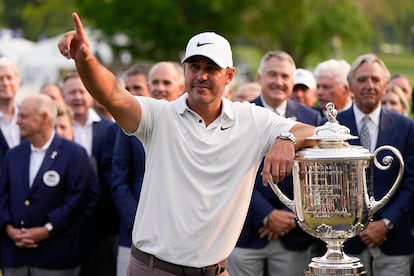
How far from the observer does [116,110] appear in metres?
5.81

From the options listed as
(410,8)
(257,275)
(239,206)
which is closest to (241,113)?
(239,206)

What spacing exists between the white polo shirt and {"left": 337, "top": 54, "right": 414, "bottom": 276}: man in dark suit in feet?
7.16

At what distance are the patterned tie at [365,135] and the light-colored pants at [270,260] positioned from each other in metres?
0.98

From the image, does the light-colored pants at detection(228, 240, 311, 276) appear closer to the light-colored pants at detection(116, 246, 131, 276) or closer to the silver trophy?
the light-colored pants at detection(116, 246, 131, 276)

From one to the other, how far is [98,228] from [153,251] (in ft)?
13.0

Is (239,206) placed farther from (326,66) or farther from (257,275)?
(326,66)

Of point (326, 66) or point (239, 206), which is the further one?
point (326, 66)

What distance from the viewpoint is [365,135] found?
824 centimetres

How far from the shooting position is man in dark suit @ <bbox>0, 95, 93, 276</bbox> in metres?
9.19

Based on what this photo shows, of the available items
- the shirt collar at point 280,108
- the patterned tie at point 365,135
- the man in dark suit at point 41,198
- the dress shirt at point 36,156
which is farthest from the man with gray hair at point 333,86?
the dress shirt at point 36,156

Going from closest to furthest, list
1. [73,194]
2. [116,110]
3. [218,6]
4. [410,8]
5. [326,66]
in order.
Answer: [116,110] → [73,194] → [326,66] → [218,6] → [410,8]

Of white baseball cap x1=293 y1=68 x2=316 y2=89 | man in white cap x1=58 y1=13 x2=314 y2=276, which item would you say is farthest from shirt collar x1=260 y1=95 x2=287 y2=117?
man in white cap x1=58 y1=13 x2=314 y2=276

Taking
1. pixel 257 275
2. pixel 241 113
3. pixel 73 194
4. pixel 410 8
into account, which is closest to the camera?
pixel 241 113

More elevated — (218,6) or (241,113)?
(218,6)
